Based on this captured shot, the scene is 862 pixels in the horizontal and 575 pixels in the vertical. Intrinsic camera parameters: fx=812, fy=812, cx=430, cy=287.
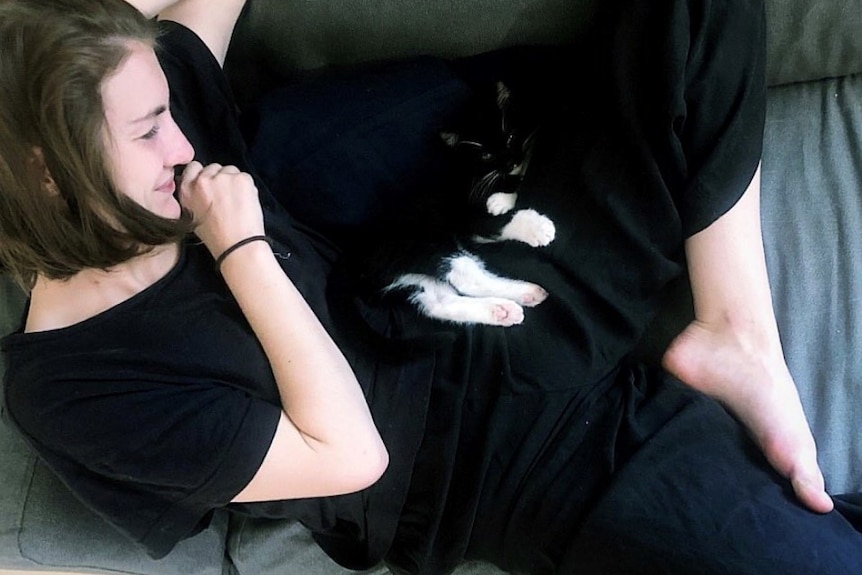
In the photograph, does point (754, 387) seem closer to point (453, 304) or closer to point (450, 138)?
point (453, 304)

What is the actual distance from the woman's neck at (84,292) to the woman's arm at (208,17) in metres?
0.36

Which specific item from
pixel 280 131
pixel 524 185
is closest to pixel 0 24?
pixel 280 131

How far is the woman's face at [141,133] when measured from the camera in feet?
2.68

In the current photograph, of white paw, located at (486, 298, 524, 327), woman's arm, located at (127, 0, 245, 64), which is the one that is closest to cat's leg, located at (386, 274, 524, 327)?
white paw, located at (486, 298, 524, 327)

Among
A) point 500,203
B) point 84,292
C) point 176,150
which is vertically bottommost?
point 500,203

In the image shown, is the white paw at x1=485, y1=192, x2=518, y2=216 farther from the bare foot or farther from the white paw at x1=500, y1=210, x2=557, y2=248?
the bare foot

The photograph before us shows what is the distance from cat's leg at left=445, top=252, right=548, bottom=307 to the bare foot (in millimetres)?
208

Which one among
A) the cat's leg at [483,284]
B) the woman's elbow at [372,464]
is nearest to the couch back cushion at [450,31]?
the cat's leg at [483,284]

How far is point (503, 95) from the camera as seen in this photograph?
48.2 inches

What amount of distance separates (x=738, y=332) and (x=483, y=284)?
1.15 ft

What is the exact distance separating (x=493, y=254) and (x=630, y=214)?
0.20 m

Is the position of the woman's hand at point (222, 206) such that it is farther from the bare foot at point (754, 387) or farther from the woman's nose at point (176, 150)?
the bare foot at point (754, 387)

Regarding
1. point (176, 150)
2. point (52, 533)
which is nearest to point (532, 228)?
point (176, 150)

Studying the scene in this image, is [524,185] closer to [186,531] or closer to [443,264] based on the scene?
[443,264]
